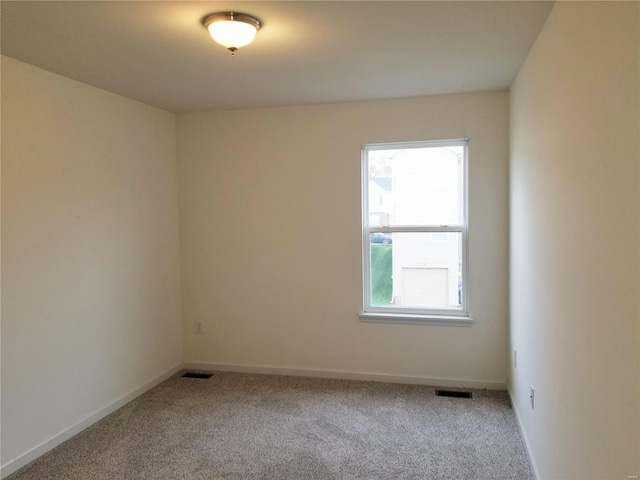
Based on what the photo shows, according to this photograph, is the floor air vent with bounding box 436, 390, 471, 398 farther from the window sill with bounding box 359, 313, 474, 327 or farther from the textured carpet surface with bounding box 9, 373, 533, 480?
the window sill with bounding box 359, 313, 474, 327

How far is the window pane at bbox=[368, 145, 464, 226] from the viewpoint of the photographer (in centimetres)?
385

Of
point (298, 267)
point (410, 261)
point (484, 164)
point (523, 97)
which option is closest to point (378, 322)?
point (410, 261)

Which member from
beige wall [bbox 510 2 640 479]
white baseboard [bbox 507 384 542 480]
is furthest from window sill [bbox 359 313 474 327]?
beige wall [bbox 510 2 640 479]

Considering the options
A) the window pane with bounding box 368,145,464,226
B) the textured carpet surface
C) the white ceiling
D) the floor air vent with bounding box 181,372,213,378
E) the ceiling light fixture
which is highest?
the white ceiling

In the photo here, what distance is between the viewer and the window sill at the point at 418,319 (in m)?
3.78

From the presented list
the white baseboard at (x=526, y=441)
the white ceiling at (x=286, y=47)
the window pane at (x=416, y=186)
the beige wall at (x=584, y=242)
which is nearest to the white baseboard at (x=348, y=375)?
the white baseboard at (x=526, y=441)

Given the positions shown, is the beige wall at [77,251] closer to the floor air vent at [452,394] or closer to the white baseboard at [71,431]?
the white baseboard at [71,431]

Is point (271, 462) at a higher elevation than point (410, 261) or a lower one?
lower

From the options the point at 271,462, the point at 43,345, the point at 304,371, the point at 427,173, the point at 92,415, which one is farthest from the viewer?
the point at 304,371

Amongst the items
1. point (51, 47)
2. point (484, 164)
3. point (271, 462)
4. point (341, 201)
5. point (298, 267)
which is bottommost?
point (271, 462)

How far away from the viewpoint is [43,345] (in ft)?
→ 9.45

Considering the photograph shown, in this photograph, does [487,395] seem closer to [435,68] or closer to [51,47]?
[435,68]

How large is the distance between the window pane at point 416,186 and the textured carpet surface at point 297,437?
148 centimetres

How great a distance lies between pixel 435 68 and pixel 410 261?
5.43 feet
